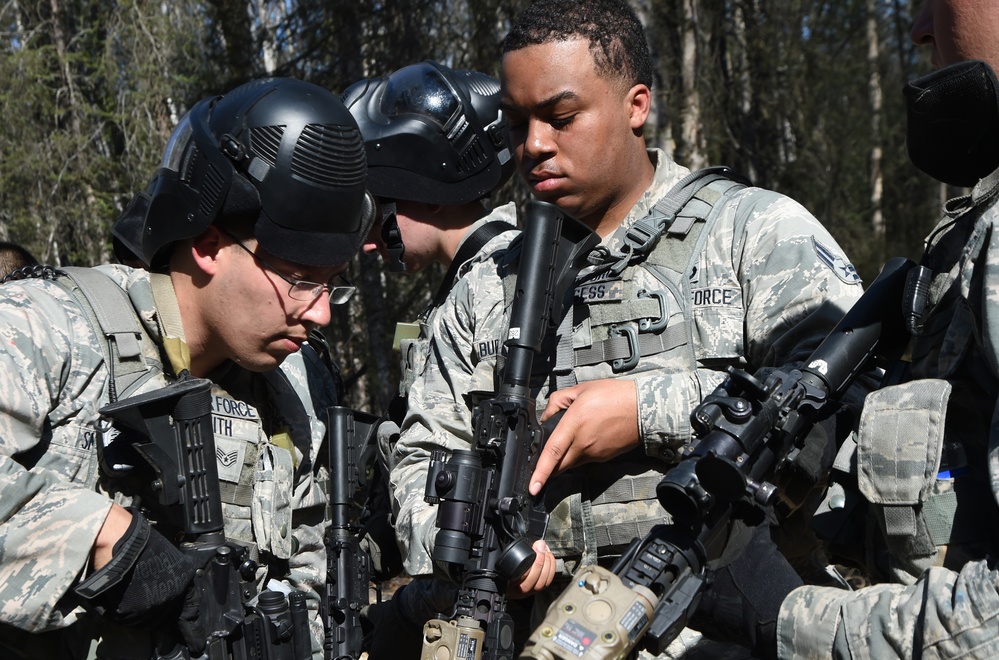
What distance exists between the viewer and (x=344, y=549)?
3.37 meters

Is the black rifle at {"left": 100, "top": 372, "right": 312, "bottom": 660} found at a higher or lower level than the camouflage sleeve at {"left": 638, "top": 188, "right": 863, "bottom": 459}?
lower

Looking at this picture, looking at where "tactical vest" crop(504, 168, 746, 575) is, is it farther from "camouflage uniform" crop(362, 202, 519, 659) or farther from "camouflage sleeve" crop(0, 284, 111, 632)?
"camouflage sleeve" crop(0, 284, 111, 632)

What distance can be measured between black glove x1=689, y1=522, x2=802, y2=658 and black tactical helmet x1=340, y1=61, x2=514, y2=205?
2.11 m

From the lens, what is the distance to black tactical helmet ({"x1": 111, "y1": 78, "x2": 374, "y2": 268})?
284 cm

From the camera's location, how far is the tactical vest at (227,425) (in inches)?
110

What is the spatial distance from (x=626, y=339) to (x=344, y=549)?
1.28 m

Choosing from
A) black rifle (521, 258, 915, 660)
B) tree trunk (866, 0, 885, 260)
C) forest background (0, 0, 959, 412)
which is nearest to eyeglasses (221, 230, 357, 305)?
black rifle (521, 258, 915, 660)

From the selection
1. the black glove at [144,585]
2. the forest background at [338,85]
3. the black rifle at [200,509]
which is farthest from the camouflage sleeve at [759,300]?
the forest background at [338,85]

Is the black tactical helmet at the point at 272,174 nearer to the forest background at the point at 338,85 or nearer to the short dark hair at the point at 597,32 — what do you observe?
the short dark hair at the point at 597,32

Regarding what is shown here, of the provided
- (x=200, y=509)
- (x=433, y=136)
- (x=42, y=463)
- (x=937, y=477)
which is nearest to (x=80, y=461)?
(x=42, y=463)

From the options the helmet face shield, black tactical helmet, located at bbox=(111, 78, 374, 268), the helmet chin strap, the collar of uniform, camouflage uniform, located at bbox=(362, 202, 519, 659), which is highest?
the helmet face shield

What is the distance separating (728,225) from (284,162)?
1318mm

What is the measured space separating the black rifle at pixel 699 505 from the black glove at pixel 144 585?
1.06 meters

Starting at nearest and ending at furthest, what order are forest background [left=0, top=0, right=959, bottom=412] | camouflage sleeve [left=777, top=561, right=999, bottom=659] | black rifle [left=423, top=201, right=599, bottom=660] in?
camouflage sleeve [left=777, top=561, right=999, bottom=659] < black rifle [left=423, top=201, right=599, bottom=660] < forest background [left=0, top=0, right=959, bottom=412]
